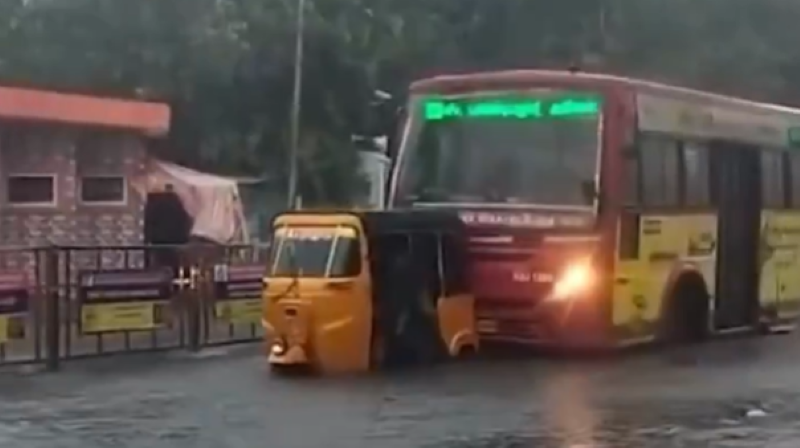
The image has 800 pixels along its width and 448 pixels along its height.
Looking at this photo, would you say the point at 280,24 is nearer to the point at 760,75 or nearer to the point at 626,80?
the point at 760,75

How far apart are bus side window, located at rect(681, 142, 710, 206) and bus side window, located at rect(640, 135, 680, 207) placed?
0.96 ft

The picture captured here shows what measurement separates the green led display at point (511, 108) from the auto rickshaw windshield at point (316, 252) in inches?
102

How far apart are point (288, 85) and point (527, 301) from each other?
28061 millimetres

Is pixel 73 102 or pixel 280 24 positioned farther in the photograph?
pixel 280 24

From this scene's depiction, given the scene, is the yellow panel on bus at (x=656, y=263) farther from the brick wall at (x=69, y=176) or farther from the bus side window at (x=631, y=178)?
the brick wall at (x=69, y=176)

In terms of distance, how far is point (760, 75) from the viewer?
52750 millimetres

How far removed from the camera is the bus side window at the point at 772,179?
23922 mm

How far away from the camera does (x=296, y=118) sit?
139 feet

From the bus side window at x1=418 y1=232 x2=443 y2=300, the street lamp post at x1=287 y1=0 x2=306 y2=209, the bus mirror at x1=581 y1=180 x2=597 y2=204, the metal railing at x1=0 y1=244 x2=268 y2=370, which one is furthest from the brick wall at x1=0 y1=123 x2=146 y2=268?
the bus mirror at x1=581 y1=180 x2=597 y2=204

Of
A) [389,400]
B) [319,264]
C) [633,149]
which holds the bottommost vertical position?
[389,400]

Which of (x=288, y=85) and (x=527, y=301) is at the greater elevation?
(x=288, y=85)

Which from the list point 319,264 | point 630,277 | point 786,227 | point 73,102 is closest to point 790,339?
point 786,227

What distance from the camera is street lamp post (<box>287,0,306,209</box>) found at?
4231 cm

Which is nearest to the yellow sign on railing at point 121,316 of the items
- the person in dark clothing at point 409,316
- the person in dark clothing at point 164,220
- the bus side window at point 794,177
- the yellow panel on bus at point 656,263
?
the person in dark clothing at point 409,316
